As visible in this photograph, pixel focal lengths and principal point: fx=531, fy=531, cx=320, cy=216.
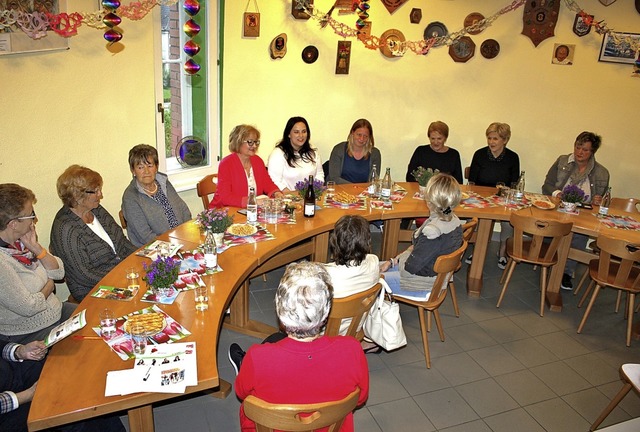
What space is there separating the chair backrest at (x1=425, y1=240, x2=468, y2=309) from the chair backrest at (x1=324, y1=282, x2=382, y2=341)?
2.08 ft

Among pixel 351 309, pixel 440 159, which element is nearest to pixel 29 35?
pixel 351 309

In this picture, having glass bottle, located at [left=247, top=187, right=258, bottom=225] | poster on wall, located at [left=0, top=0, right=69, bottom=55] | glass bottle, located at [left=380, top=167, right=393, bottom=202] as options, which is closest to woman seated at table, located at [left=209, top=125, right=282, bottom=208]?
glass bottle, located at [left=247, top=187, right=258, bottom=225]

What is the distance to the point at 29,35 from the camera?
335 cm

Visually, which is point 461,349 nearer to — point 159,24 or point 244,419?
point 244,419

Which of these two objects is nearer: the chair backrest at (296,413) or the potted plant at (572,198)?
the chair backrest at (296,413)

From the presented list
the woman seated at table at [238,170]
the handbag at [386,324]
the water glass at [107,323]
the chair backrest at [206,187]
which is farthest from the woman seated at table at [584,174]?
the water glass at [107,323]

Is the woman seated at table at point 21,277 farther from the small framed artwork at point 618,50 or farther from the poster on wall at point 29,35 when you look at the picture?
the small framed artwork at point 618,50

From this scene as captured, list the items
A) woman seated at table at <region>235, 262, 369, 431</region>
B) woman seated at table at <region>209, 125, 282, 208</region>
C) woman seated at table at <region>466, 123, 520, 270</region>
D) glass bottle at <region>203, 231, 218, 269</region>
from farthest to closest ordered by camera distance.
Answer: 1. woman seated at table at <region>466, 123, 520, 270</region>
2. woman seated at table at <region>209, 125, 282, 208</region>
3. glass bottle at <region>203, 231, 218, 269</region>
4. woman seated at table at <region>235, 262, 369, 431</region>

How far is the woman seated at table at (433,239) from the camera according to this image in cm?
358

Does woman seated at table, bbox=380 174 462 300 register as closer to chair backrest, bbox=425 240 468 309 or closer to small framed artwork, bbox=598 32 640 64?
chair backrest, bbox=425 240 468 309

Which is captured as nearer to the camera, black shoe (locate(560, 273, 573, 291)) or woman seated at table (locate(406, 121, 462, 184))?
black shoe (locate(560, 273, 573, 291))

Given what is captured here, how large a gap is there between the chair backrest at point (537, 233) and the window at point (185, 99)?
2955 mm

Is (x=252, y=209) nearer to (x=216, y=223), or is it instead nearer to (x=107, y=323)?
(x=216, y=223)

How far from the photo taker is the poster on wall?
3307 millimetres
